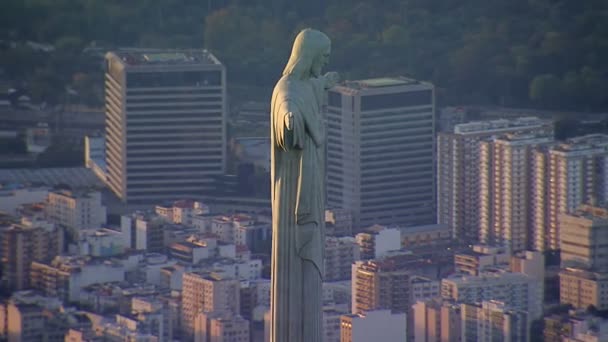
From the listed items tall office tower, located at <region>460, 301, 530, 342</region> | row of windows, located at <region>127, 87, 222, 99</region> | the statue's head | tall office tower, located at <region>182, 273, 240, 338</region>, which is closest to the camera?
the statue's head

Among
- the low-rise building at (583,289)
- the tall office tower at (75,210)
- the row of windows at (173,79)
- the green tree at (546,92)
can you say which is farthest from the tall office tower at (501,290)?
the green tree at (546,92)

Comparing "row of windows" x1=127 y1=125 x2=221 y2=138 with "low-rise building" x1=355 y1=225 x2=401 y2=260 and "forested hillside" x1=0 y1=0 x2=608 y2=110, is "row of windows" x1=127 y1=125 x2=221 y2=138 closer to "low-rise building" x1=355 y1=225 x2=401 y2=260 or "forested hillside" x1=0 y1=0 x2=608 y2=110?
"forested hillside" x1=0 y1=0 x2=608 y2=110

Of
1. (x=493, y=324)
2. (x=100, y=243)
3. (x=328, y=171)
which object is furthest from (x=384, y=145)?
(x=493, y=324)

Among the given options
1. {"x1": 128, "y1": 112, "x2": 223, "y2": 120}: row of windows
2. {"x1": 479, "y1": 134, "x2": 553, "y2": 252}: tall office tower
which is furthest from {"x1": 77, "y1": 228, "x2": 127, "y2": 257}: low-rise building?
{"x1": 128, "y1": 112, "x2": 223, "y2": 120}: row of windows

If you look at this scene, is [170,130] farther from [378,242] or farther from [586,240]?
[586,240]

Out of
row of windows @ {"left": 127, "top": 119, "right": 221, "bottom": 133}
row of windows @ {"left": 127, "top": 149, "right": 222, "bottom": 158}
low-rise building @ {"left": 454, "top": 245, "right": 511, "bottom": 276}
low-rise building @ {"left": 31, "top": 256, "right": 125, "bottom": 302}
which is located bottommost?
low-rise building @ {"left": 31, "top": 256, "right": 125, "bottom": 302}

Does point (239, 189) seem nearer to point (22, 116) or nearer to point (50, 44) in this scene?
point (22, 116)
